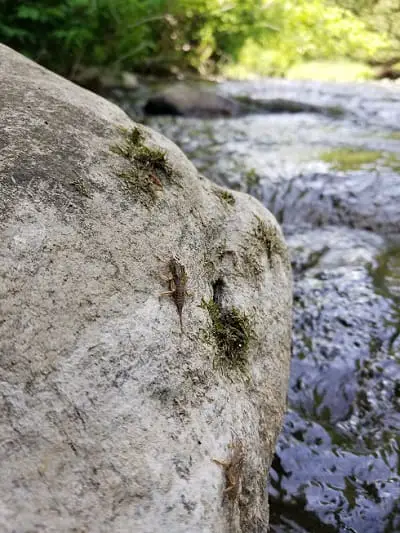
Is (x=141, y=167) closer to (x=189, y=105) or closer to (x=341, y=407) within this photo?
(x=341, y=407)

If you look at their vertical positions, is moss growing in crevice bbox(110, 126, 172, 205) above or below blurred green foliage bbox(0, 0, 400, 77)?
below

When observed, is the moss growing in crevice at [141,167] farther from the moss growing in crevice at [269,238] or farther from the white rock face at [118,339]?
the moss growing in crevice at [269,238]

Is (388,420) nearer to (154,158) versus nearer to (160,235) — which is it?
(160,235)

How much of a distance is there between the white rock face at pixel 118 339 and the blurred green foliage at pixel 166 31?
632cm

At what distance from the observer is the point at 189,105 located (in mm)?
8289

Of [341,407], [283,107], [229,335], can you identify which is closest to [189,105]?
[283,107]

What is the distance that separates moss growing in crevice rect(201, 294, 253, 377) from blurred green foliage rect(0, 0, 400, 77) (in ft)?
22.3

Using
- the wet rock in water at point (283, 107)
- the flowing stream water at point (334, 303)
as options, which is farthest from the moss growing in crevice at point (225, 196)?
the wet rock in water at point (283, 107)

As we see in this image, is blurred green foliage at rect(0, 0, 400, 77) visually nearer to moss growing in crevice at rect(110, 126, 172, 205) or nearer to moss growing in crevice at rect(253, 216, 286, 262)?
moss growing in crevice at rect(110, 126, 172, 205)

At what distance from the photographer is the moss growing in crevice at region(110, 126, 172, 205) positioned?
6.02ft

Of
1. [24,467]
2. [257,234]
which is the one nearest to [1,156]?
[24,467]

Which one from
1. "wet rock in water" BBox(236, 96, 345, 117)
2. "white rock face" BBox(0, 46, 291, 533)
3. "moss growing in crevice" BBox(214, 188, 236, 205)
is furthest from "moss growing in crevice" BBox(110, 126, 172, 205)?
"wet rock in water" BBox(236, 96, 345, 117)

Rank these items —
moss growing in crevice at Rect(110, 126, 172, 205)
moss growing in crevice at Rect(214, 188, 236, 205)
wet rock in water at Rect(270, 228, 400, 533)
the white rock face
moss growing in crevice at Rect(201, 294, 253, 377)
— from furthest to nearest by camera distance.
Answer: moss growing in crevice at Rect(214, 188, 236, 205) < wet rock in water at Rect(270, 228, 400, 533) < moss growing in crevice at Rect(110, 126, 172, 205) < moss growing in crevice at Rect(201, 294, 253, 377) < the white rock face

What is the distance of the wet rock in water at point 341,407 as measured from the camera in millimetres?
2158
